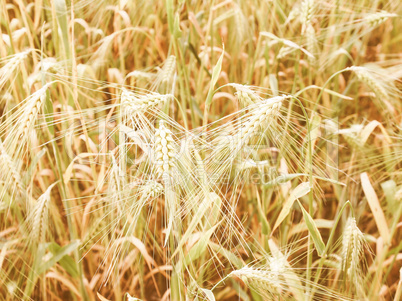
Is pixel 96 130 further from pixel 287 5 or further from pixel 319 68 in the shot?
pixel 287 5

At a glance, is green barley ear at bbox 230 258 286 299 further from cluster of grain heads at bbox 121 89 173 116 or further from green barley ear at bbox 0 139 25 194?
green barley ear at bbox 0 139 25 194

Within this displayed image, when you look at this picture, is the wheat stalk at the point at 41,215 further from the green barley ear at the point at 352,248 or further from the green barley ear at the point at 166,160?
the green barley ear at the point at 352,248

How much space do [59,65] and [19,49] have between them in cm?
38

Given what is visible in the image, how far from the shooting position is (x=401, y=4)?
1.38m

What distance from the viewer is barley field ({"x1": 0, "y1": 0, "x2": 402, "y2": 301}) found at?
79cm

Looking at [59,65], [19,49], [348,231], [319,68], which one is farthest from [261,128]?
[19,49]

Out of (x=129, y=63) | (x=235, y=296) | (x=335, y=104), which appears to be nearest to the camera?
(x=235, y=296)

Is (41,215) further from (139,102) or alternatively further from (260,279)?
(260,279)

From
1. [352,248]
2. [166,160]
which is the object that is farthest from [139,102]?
[352,248]

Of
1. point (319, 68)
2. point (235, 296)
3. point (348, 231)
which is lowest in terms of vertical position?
point (235, 296)

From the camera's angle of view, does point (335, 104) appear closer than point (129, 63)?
Yes

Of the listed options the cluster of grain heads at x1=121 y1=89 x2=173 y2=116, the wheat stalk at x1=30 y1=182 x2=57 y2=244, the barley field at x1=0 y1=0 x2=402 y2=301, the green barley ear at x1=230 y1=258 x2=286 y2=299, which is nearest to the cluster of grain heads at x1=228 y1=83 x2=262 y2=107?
the barley field at x1=0 y1=0 x2=402 y2=301

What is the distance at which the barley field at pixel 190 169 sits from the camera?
789 millimetres

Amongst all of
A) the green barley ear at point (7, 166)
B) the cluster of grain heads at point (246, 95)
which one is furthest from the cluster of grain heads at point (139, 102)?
the green barley ear at point (7, 166)
